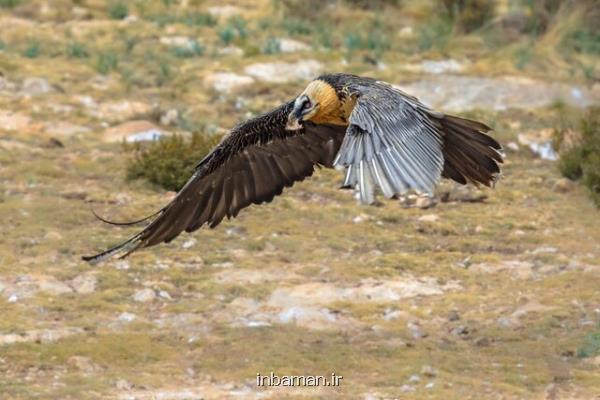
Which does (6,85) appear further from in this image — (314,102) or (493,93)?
(314,102)

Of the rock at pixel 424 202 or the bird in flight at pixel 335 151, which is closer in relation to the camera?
the bird in flight at pixel 335 151

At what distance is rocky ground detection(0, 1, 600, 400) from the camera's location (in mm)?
7527

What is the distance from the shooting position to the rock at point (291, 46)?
15.0 meters

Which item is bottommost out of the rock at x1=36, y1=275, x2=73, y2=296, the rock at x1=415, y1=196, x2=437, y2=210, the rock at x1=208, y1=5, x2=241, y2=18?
the rock at x1=36, y1=275, x2=73, y2=296

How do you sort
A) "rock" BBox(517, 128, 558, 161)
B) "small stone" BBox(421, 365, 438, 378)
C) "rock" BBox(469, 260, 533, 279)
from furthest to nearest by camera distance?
"rock" BBox(517, 128, 558, 161) → "rock" BBox(469, 260, 533, 279) → "small stone" BBox(421, 365, 438, 378)

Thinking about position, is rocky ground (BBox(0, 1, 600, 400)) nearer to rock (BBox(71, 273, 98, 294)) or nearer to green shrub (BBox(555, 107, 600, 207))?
rock (BBox(71, 273, 98, 294))

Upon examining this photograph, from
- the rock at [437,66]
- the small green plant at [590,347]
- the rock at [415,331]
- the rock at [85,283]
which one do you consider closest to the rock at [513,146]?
the rock at [437,66]

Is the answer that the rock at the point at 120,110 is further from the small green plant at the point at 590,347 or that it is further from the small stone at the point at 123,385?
the small green plant at the point at 590,347

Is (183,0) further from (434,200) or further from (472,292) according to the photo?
(472,292)

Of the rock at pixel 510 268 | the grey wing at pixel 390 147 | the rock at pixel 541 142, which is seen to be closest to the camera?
the grey wing at pixel 390 147

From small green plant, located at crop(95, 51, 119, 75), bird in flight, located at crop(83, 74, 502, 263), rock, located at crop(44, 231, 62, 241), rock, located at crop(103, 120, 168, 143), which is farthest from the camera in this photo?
small green plant, located at crop(95, 51, 119, 75)

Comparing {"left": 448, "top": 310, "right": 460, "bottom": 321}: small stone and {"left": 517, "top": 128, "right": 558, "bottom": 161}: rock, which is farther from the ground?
{"left": 517, "top": 128, "right": 558, "bottom": 161}: rock

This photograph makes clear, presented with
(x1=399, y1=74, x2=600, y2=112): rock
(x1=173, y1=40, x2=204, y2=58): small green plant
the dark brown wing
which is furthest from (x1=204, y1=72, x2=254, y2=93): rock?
the dark brown wing

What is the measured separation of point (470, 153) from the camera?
24.5ft
